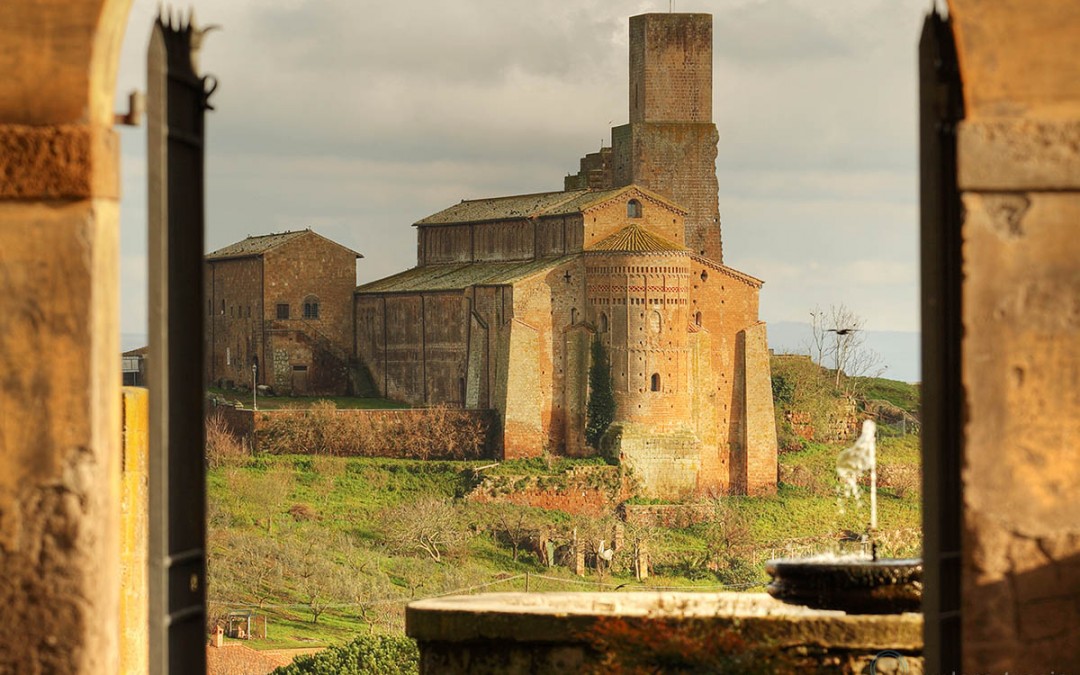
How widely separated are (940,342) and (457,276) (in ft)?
136

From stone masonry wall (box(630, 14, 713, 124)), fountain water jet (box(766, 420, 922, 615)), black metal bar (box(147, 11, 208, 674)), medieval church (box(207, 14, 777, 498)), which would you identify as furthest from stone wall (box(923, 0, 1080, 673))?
stone masonry wall (box(630, 14, 713, 124))

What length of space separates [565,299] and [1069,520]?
3863 centimetres

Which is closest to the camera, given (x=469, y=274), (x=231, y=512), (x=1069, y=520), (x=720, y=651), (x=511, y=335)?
(x=1069, y=520)

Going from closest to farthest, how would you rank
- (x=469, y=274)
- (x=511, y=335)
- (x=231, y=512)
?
(x=231, y=512) → (x=511, y=335) → (x=469, y=274)

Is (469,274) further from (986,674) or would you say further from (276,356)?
(986,674)

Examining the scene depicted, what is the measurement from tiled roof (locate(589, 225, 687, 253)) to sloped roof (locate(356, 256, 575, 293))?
0.96 meters

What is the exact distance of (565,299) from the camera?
42.2m

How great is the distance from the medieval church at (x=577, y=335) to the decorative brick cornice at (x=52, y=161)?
3765 cm

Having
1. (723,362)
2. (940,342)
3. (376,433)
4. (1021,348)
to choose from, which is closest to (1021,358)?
(1021,348)

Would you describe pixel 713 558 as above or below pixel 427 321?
below

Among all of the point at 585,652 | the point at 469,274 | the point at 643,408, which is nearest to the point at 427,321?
the point at 469,274

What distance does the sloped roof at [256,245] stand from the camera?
46.4 m

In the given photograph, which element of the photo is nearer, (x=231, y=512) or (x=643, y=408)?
(x=231, y=512)

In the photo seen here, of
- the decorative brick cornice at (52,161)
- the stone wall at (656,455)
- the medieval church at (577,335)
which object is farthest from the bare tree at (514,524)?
the decorative brick cornice at (52,161)
